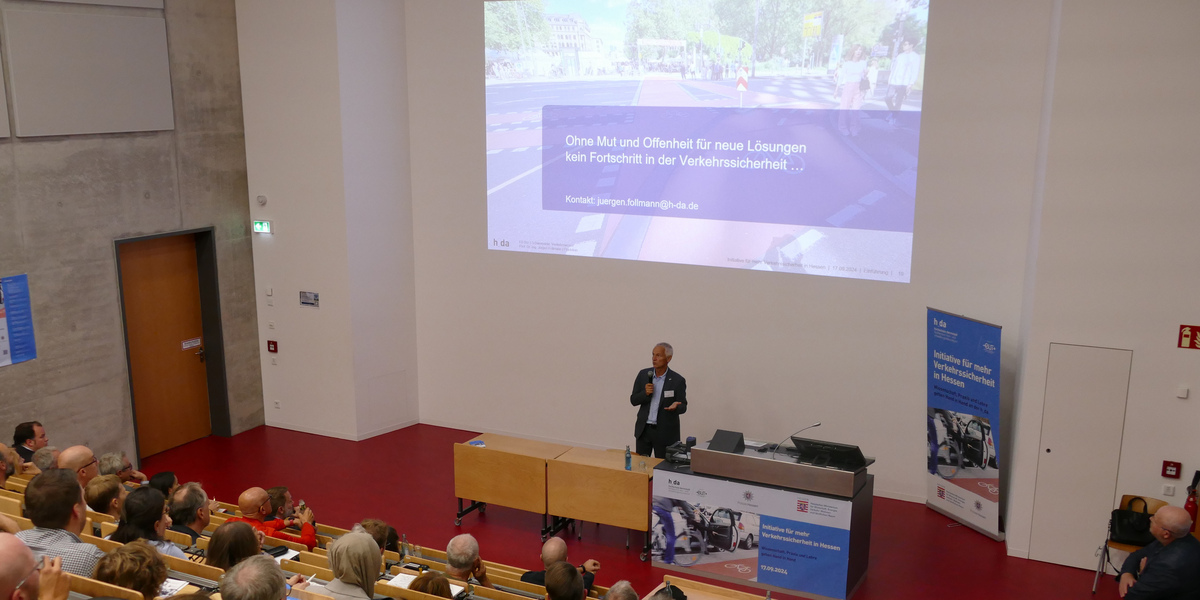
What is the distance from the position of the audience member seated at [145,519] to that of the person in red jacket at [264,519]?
0.83m

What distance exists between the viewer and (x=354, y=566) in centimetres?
408

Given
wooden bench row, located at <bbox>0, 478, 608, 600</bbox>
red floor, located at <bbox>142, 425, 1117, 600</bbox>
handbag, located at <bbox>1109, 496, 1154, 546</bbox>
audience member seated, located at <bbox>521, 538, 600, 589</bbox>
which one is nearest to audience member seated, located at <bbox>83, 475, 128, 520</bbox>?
wooden bench row, located at <bbox>0, 478, 608, 600</bbox>

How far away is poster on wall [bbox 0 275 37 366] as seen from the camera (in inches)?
296

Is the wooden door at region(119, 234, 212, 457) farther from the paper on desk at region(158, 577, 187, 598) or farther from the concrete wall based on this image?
the paper on desk at region(158, 577, 187, 598)

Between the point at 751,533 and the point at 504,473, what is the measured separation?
83.4 inches

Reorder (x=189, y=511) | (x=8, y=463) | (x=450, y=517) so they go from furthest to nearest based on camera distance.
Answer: (x=450, y=517) → (x=8, y=463) → (x=189, y=511)

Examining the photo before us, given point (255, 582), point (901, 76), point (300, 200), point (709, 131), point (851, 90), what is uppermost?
point (901, 76)

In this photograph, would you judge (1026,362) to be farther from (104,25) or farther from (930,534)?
(104,25)

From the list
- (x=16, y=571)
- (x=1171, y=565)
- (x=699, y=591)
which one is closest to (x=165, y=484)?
(x=16, y=571)

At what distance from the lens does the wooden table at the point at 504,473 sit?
24.1ft

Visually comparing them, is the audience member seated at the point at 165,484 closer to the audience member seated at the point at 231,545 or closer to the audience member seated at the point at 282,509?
the audience member seated at the point at 282,509

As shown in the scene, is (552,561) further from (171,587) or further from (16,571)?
(16,571)

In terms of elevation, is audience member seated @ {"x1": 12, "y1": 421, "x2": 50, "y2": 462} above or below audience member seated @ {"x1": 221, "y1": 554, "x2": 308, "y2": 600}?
below

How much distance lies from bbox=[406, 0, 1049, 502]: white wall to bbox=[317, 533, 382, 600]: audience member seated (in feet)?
16.5
